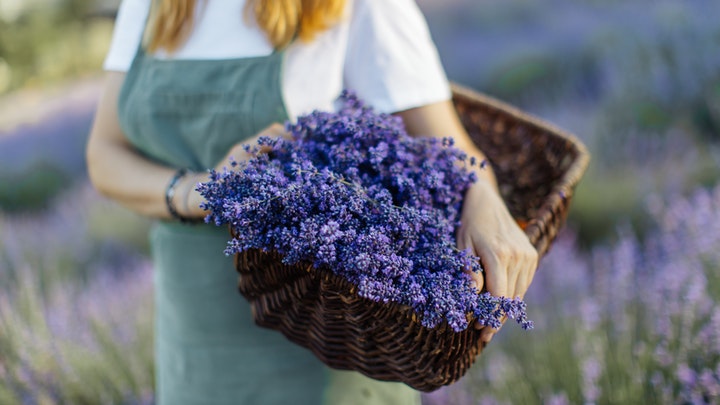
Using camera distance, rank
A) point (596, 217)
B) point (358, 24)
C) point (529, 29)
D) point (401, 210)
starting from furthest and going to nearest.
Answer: point (529, 29), point (596, 217), point (358, 24), point (401, 210)

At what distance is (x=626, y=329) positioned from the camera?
1898 mm

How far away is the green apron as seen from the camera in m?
1.32

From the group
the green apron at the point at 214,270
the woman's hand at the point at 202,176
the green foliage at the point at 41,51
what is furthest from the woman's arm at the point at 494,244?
the green foliage at the point at 41,51

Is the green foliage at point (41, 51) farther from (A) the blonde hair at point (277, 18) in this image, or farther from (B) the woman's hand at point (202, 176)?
(B) the woman's hand at point (202, 176)

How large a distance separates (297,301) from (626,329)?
1.24 meters

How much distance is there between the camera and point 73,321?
2.79 meters

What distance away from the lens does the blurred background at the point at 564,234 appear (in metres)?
1.88

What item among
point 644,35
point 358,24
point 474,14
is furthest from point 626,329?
point 474,14

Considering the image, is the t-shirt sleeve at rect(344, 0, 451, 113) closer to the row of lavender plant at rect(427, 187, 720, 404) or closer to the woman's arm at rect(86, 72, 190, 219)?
the woman's arm at rect(86, 72, 190, 219)

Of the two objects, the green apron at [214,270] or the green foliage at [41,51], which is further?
the green foliage at [41,51]

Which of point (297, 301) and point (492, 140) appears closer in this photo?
point (297, 301)

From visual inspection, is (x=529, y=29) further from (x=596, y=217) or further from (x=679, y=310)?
(x=679, y=310)

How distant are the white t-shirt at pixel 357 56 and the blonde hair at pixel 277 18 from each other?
0.8 inches

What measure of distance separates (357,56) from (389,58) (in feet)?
0.22
